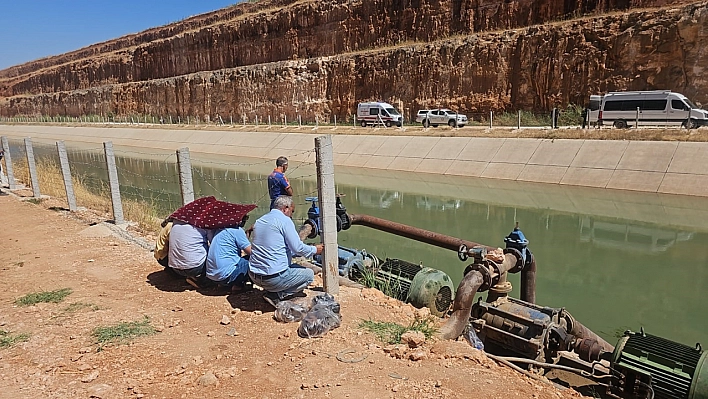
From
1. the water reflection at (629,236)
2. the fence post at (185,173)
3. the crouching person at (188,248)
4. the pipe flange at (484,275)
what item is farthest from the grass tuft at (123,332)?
the water reflection at (629,236)

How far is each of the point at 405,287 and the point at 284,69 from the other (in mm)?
43871

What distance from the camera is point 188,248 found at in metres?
5.89

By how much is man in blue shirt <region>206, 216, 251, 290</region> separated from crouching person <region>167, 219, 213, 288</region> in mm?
168

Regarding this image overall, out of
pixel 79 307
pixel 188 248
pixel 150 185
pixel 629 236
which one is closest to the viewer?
pixel 79 307

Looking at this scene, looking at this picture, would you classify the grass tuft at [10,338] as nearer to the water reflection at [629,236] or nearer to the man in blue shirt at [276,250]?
the man in blue shirt at [276,250]

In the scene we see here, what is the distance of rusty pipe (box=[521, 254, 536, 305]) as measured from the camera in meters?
6.30

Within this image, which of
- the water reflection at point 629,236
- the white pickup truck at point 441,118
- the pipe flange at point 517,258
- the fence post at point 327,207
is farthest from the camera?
the white pickup truck at point 441,118

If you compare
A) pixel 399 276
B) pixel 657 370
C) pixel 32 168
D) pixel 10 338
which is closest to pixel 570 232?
pixel 399 276

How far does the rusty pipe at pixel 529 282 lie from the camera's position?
630 centimetres

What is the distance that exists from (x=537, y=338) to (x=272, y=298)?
2972mm

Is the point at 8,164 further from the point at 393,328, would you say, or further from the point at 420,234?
the point at 393,328

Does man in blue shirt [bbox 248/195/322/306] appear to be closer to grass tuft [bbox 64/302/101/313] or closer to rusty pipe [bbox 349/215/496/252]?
grass tuft [bbox 64/302/101/313]

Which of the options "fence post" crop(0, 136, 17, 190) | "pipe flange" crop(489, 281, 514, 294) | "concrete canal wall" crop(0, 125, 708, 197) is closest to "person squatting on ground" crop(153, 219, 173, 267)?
"pipe flange" crop(489, 281, 514, 294)

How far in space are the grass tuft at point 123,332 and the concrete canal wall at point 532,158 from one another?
52.8 feet
